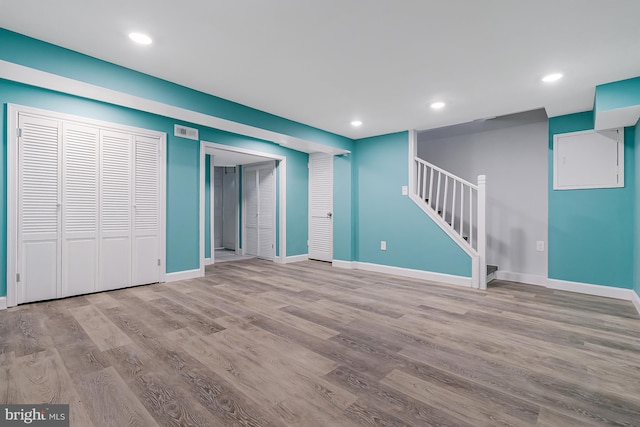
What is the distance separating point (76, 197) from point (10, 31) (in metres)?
1.74

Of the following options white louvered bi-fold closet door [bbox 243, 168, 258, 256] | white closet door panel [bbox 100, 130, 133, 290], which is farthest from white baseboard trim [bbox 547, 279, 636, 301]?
white closet door panel [bbox 100, 130, 133, 290]

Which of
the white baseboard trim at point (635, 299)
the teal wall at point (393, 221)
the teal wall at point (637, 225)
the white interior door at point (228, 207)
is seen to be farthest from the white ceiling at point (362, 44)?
the white interior door at point (228, 207)

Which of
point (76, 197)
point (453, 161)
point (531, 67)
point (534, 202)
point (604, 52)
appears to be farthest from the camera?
point (453, 161)

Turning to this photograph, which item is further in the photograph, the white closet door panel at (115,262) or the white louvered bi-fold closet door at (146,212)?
the white louvered bi-fold closet door at (146,212)

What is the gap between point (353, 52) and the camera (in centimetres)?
250

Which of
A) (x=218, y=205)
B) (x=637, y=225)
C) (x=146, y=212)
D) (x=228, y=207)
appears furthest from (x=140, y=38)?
(x=218, y=205)

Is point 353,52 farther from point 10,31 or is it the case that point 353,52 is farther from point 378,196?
point 378,196

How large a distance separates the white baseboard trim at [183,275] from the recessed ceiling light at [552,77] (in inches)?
190

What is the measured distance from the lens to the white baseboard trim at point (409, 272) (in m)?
4.25

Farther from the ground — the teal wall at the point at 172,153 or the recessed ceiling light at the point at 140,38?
the recessed ceiling light at the point at 140,38

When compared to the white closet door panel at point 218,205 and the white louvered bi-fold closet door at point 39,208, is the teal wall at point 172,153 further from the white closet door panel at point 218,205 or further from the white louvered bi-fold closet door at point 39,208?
the white closet door panel at point 218,205

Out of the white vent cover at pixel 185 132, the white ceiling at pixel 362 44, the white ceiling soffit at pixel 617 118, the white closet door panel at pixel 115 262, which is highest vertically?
the white ceiling at pixel 362 44

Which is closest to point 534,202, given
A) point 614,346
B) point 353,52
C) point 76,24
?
point 614,346

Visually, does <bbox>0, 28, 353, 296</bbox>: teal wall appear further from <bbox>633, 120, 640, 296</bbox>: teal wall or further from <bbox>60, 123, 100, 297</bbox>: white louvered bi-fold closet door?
<bbox>633, 120, 640, 296</bbox>: teal wall
